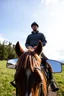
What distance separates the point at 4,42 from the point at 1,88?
70957 millimetres

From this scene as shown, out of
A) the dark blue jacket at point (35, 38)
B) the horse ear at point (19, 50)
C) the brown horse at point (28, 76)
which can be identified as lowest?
the brown horse at point (28, 76)

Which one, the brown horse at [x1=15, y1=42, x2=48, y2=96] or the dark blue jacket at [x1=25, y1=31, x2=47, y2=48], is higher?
the dark blue jacket at [x1=25, y1=31, x2=47, y2=48]

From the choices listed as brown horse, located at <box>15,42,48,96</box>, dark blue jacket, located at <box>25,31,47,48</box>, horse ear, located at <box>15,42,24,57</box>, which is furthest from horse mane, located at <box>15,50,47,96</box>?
dark blue jacket, located at <box>25,31,47,48</box>

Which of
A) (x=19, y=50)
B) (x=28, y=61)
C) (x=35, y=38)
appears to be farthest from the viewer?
(x=35, y=38)

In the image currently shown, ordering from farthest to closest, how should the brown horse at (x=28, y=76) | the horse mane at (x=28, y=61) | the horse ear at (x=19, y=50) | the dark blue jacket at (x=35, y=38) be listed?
the dark blue jacket at (x=35, y=38), the horse ear at (x=19, y=50), the horse mane at (x=28, y=61), the brown horse at (x=28, y=76)

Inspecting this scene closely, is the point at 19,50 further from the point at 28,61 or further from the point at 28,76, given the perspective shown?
the point at 28,76

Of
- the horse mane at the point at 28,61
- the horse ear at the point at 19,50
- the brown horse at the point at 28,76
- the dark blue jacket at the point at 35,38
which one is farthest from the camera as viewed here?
the dark blue jacket at the point at 35,38

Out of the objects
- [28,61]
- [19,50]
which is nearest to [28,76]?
[28,61]

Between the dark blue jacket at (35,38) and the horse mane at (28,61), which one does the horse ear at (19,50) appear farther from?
the dark blue jacket at (35,38)

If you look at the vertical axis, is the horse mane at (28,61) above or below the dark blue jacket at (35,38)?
below

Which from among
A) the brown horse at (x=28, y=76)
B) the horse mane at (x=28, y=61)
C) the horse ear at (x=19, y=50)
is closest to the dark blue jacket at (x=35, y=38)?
the horse ear at (x=19, y=50)

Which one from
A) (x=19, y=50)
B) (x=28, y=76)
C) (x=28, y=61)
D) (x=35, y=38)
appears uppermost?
(x=35, y=38)

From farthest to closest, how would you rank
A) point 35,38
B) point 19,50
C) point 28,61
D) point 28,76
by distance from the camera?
1. point 35,38
2. point 19,50
3. point 28,61
4. point 28,76

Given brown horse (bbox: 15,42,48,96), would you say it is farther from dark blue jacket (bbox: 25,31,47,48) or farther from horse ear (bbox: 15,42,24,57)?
dark blue jacket (bbox: 25,31,47,48)
